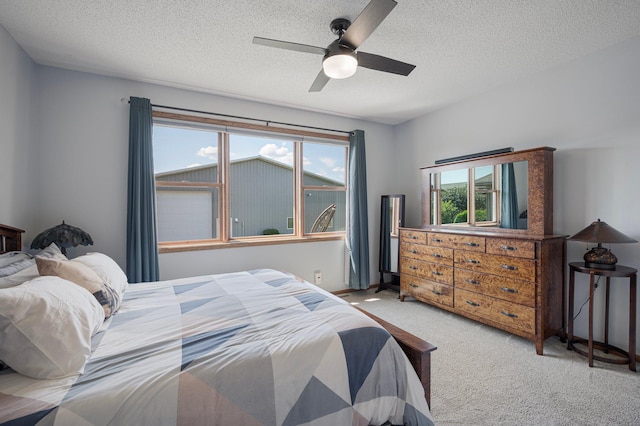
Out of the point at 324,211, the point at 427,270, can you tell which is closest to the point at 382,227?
the point at 324,211

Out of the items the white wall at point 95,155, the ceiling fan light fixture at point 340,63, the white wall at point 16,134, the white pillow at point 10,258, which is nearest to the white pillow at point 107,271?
the white pillow at point 10,258

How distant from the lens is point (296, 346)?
50.7 inches

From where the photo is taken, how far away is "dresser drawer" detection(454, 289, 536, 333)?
2.63m

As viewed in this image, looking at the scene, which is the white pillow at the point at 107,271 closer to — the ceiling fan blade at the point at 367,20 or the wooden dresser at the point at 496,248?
the ceiling fan blade at the point at 367,20

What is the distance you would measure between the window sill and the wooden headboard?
1115 mm

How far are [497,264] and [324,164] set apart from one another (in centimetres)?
255

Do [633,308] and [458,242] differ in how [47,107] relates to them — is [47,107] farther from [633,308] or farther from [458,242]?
[633,308]

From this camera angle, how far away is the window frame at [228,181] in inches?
131

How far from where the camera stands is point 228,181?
3.62 m

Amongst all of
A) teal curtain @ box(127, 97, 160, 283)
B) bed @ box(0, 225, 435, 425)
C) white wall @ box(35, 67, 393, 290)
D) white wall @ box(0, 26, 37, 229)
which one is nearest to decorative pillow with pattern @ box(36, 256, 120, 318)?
bed @ box(0, 225, 435, 425)

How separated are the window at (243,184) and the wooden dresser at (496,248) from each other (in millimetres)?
1382

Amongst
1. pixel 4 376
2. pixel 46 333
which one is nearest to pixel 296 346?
pixel 46 333

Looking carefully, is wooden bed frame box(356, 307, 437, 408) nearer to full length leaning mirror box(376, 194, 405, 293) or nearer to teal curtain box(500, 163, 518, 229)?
teal curtain box(500, 163, 518, 229)

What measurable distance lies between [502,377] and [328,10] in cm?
294
